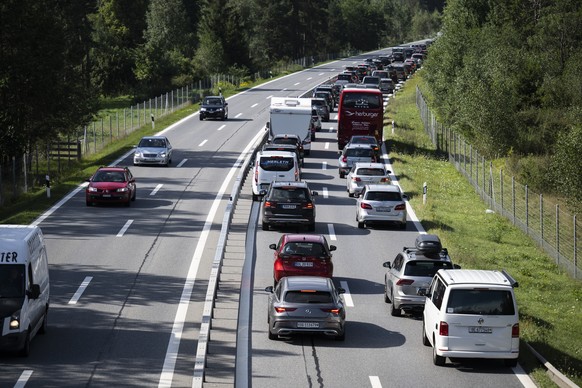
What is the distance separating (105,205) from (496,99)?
86.9ft

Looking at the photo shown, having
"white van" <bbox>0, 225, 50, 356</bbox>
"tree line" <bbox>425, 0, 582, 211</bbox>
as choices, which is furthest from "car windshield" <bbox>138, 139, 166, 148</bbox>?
"white van" <bbox>0, 225, 50, 356</bbox>

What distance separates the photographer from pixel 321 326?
71.3 ft

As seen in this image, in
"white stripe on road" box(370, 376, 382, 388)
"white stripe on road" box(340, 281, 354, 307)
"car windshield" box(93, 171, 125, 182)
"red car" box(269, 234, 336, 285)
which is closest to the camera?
"white stripe on road" box(370, 376, 382, 388)

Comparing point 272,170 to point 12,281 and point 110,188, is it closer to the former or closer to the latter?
point 110,188

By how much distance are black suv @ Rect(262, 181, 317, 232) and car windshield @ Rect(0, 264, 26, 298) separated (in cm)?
1571

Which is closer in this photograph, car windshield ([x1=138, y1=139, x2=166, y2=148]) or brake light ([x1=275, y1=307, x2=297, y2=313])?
brake light ([x1=275, y1=307, x2=297, y2=313])

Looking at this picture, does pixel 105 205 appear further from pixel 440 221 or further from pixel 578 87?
pixel 578 87

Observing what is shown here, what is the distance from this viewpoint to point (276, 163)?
1629 inches

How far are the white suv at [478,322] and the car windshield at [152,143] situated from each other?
33379 mm

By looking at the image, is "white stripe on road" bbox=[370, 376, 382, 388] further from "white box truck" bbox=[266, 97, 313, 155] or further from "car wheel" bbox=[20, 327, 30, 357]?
"white box truck" bbox=[266, 97, 313, 155]

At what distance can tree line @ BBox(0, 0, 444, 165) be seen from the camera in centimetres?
5012

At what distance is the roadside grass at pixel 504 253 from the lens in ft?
78.3

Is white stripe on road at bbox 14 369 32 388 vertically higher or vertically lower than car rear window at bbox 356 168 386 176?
lower

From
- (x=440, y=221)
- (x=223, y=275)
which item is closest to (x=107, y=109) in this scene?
(x=440, y=221)
